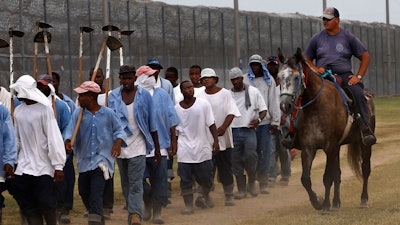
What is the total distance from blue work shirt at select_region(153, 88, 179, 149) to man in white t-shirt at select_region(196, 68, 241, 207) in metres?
1.82

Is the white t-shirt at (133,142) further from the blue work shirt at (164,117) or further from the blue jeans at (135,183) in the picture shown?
the blue work shirt at (164,117)

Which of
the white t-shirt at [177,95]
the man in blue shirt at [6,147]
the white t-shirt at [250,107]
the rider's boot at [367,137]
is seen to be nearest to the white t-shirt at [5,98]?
the man in blue shirt at [6,147]

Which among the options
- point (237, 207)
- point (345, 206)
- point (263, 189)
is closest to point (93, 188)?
point (237, 207)

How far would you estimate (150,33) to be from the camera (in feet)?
122

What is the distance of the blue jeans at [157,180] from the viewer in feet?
45.2

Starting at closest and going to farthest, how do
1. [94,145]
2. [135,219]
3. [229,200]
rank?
[94,145] → [135,219] → [229,200]

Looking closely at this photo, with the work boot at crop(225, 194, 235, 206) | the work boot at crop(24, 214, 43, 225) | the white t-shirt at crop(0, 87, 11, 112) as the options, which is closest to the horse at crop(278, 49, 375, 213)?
the work boot at crop(225, 194, 235, 206)

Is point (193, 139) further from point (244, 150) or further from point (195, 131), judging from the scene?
point (244, 150)

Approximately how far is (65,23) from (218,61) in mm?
A: 10385

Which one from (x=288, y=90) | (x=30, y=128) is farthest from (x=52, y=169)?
(x=288, y=90)

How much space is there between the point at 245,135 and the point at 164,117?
2882mm

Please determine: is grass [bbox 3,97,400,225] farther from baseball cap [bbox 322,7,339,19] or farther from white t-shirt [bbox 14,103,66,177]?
white t-shirt [bbox 14,103,66,177]

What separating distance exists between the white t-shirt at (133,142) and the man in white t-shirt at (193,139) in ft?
5.71

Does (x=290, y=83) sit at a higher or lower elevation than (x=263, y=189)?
higher
